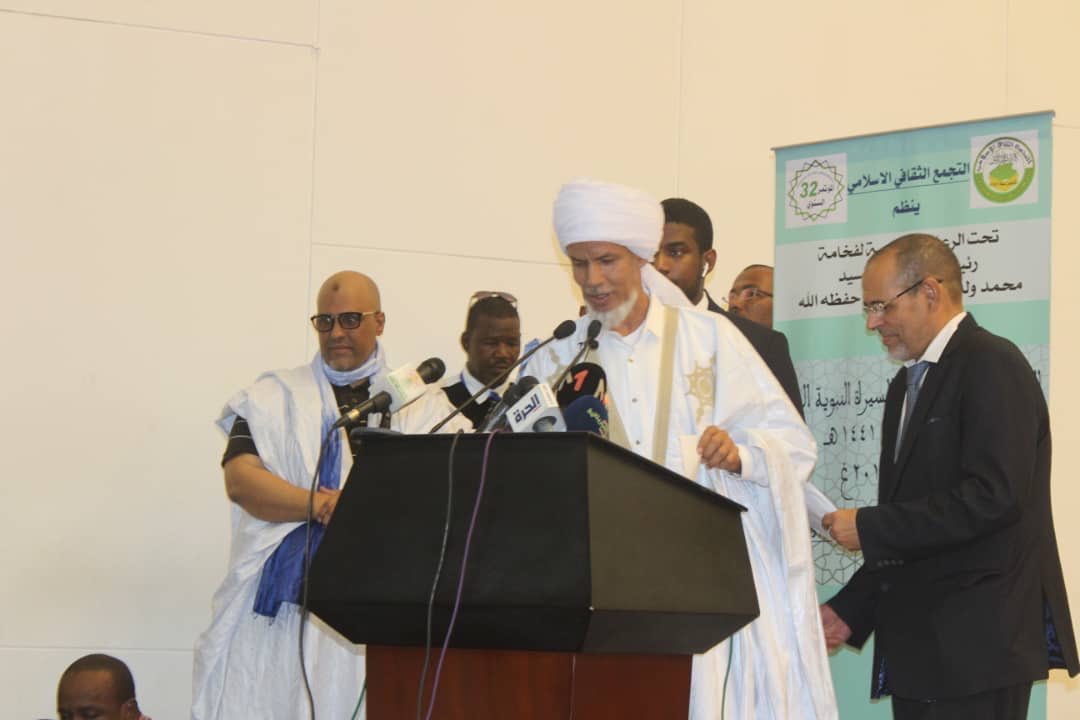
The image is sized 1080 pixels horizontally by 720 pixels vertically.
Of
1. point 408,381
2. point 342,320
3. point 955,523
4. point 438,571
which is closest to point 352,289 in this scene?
point 342,320

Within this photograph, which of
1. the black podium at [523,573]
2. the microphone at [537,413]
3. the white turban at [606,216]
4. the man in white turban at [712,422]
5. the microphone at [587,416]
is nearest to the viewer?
the black podium at [523,573]

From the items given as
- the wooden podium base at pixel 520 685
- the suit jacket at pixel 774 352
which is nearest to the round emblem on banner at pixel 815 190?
the suit jacket at pixel 774 352

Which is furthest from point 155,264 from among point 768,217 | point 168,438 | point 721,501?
point 721,501

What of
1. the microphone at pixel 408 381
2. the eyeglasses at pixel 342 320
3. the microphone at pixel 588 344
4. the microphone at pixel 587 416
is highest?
the eyeglasses at pixel 342 320

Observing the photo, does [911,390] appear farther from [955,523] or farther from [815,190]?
[815,190]

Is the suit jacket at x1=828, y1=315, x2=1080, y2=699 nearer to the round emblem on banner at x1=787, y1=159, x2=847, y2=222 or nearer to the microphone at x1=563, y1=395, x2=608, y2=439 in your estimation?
the microphone at x1=563, y1=395, x2=608, y2=439

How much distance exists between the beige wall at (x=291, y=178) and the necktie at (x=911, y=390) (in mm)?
2813

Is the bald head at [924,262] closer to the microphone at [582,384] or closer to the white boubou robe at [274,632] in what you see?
the microphone at [582,384]

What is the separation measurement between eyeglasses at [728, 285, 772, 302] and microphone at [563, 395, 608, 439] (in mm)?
3535

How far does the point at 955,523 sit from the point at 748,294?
9.01 ft

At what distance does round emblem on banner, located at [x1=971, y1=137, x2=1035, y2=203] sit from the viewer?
205 inches

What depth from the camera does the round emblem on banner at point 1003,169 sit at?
5199 mm

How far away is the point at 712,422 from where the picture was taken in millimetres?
3584

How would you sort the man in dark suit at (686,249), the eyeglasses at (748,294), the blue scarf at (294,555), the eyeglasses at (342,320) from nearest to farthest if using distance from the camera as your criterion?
the blue scarf at (294,555) → the eyeglasses at (342,320) → the man in dark suit at (686,249) → the eyeglasses at (748,294)
